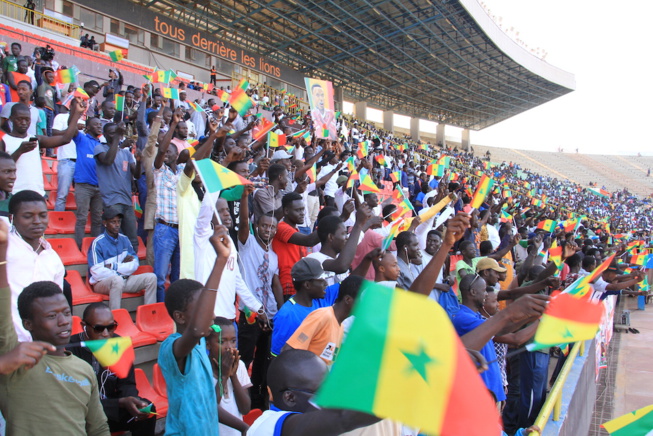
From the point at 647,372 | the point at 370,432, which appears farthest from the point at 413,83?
the point at 370,432

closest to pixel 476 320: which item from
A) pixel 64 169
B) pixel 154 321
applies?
pixel 154 321

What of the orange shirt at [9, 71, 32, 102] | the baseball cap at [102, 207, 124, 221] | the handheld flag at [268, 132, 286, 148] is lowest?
the baseball cap at [102, 207, 124, 221]

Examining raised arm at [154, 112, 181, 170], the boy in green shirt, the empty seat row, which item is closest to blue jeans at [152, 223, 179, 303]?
raised arm at [154, 112, 181, 170]

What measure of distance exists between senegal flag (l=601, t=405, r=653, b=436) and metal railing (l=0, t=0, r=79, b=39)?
21.0 metres

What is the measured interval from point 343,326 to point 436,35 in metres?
33.4

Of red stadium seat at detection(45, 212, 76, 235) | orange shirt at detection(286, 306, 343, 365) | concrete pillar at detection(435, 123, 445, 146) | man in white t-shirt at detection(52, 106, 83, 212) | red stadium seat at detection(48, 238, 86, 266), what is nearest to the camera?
orange shirt at detection(286, 306, 343, 365)

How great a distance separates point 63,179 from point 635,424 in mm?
6180

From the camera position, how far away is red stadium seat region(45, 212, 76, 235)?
5853mm

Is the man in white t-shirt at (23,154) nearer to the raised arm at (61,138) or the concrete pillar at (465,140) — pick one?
the raised arm at (61,138)

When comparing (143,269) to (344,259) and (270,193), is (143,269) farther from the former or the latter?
(344,259)

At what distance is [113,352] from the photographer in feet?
8.62

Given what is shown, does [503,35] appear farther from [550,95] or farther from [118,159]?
[118,159]

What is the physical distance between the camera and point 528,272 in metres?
5.91

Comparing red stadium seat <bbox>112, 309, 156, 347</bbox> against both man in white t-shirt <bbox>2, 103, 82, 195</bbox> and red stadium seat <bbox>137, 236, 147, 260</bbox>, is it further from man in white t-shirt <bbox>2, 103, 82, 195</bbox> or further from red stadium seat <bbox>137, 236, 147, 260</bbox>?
red stadium seat <bbox>137, 236, 147, 260</bbox>
